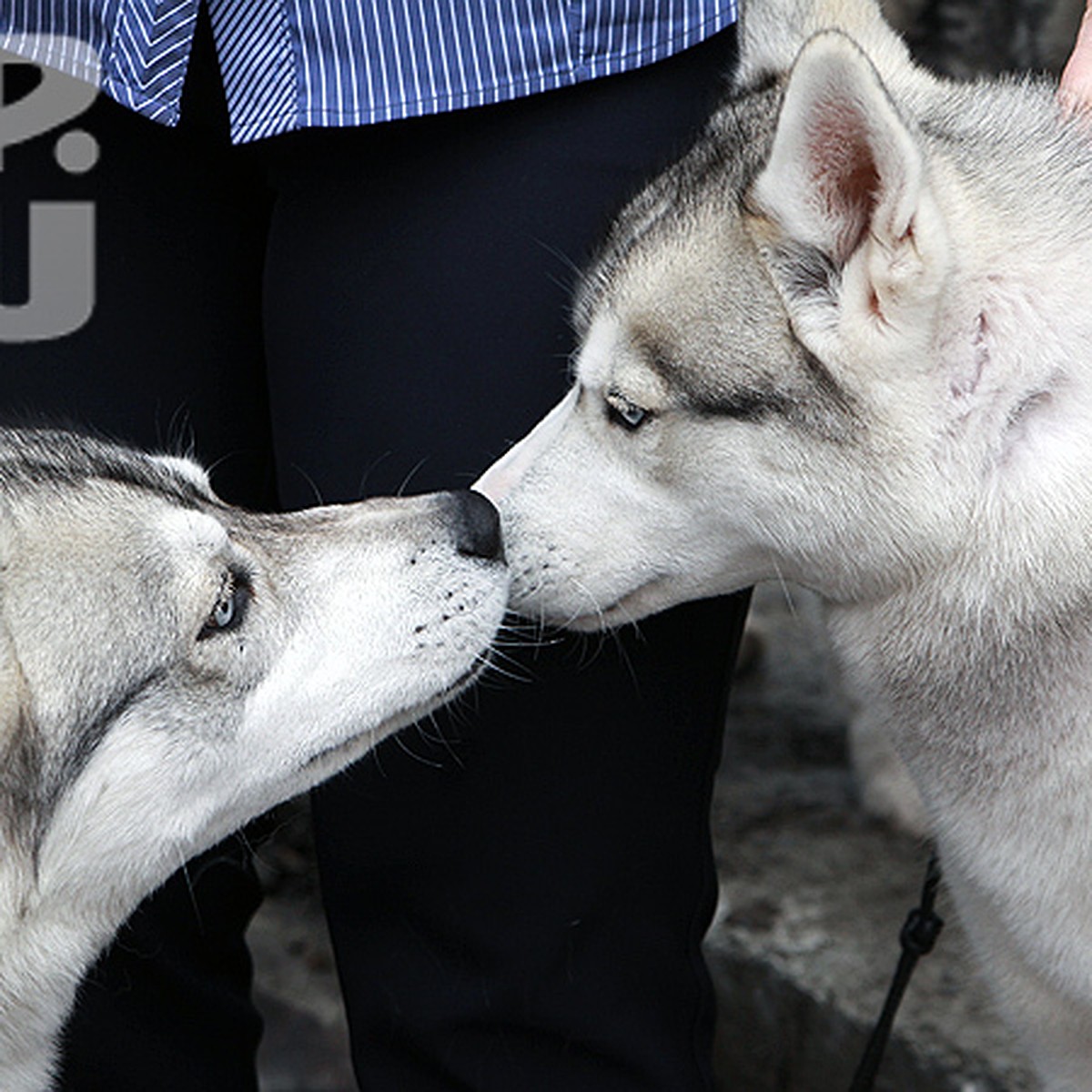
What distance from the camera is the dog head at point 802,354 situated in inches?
79.6

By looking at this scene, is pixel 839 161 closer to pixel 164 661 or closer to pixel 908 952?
pixel 164 661

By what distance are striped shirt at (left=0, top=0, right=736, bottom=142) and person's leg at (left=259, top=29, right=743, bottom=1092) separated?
8 cm

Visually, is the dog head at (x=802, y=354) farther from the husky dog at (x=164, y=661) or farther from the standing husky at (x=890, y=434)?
the husky dog at (x=164, y=661)

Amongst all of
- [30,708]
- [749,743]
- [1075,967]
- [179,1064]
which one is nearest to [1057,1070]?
[1075,967]

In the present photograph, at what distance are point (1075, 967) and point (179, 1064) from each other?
1.28 m

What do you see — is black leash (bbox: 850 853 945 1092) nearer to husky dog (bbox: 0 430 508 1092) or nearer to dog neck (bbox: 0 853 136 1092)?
husky dog (bbox: 0 430 508 1092)

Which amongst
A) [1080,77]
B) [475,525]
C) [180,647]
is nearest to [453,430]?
[475,525]

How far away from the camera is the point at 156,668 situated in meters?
2.15

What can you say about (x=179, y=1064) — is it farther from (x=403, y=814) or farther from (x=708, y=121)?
(x=708, y=121)

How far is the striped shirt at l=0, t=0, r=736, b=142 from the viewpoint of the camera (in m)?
2.12

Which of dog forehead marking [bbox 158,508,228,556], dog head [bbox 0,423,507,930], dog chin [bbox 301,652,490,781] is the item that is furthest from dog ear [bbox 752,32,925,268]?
dog forehead marking [bbox 158,508,228,556]

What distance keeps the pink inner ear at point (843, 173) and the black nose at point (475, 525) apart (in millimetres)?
532

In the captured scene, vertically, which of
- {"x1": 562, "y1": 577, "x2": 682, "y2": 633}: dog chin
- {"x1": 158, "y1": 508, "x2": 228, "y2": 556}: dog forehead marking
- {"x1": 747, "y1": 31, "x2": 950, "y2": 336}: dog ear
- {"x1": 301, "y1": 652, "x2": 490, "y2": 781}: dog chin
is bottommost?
{"x1": 301, "y1": 652, "x2": 490, "y2": 781}: dog chin

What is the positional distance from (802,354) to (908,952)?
1021 millimetres
